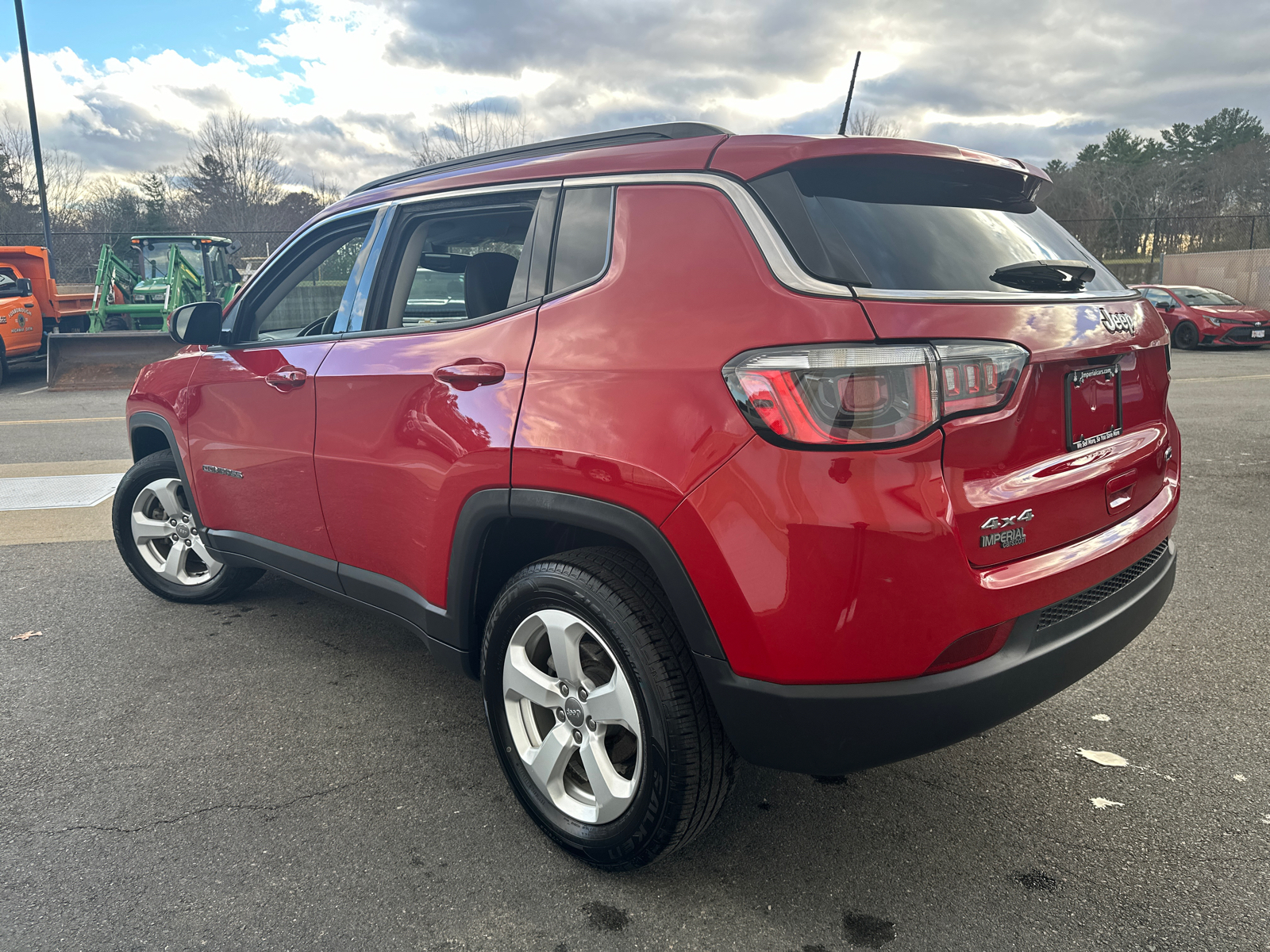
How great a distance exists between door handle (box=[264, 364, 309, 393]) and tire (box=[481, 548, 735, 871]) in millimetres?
1323

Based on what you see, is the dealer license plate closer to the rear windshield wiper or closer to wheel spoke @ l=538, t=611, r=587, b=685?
the rear windshield wiper

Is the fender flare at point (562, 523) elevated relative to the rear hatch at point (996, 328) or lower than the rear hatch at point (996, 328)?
lower

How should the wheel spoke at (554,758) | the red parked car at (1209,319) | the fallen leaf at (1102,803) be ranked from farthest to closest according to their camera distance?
1. the red parked car at (1209,319)
2. the fallen leaf at (1102,803)
3. the wheel spoke at (554,758)

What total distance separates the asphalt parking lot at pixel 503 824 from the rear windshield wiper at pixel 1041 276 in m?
1.49

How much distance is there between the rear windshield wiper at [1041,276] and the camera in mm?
2125

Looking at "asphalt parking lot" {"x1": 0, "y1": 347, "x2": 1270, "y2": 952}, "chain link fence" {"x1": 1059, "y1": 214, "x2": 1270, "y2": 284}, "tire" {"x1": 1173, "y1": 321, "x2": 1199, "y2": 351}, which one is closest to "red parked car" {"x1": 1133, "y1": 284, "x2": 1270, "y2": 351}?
"tire" {"x1": 1173, "y1": 321, "x2": 1199, "y2": 351}

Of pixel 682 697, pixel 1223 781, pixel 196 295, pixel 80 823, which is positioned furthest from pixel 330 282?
pixel 196 295

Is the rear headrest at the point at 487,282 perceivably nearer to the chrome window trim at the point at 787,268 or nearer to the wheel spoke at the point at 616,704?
the chrome window trim at the point at 787,268

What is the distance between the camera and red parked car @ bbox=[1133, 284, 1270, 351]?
60.2ft

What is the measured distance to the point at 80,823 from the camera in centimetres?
255

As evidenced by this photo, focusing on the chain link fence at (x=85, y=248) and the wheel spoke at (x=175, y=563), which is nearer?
the wheel spoke at (x=175, y=563)

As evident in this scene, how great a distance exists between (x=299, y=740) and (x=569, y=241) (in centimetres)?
196

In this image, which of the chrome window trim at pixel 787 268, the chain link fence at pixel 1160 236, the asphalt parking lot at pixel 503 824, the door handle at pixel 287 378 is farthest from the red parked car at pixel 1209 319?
the door handle at pixel 287 378

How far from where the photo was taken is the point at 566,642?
2.28m
